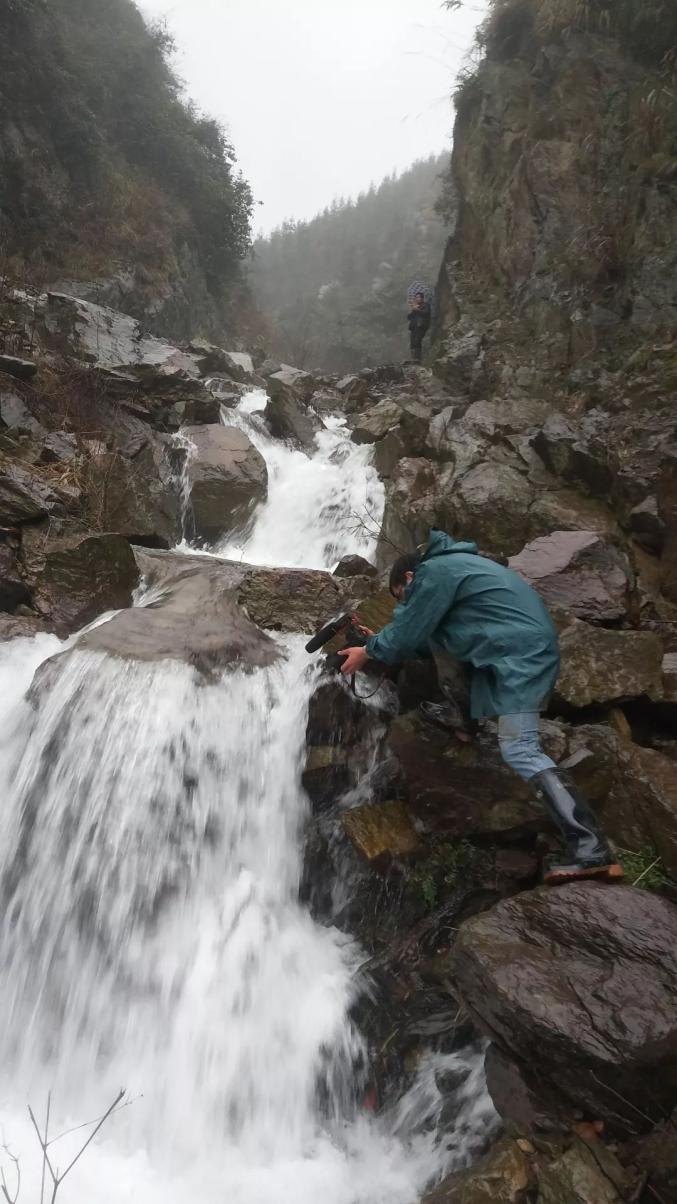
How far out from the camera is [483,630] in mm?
3422

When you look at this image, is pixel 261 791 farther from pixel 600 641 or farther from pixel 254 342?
pixel 254 342

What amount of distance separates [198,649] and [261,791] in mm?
1267

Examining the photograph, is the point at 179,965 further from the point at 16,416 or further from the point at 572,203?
the point at 572,203

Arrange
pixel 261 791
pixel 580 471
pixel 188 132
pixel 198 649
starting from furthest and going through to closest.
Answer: pixel 188 132
pixel 580 471
pixel 198 649
pixel 261 791

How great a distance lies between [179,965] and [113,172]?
21156 millimetres

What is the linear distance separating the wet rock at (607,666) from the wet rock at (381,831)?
1272mm

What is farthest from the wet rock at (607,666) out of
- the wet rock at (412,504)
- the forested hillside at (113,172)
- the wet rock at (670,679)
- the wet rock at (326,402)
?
the forested hillside at (113,172)

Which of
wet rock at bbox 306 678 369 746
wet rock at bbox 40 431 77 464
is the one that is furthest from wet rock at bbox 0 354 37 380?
wet rock at bbox 306 678 369 746

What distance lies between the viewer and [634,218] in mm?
8539

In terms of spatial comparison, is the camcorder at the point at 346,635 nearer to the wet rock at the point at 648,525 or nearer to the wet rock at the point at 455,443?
the wet rock at the point at 648,525

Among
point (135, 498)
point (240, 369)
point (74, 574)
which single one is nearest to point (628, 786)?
point (74, 574)

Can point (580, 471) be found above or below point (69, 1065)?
above

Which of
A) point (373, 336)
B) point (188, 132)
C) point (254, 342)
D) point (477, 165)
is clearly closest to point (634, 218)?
point (477, 165)

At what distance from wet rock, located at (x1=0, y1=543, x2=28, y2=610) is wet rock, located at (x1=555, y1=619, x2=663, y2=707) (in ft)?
15.6
